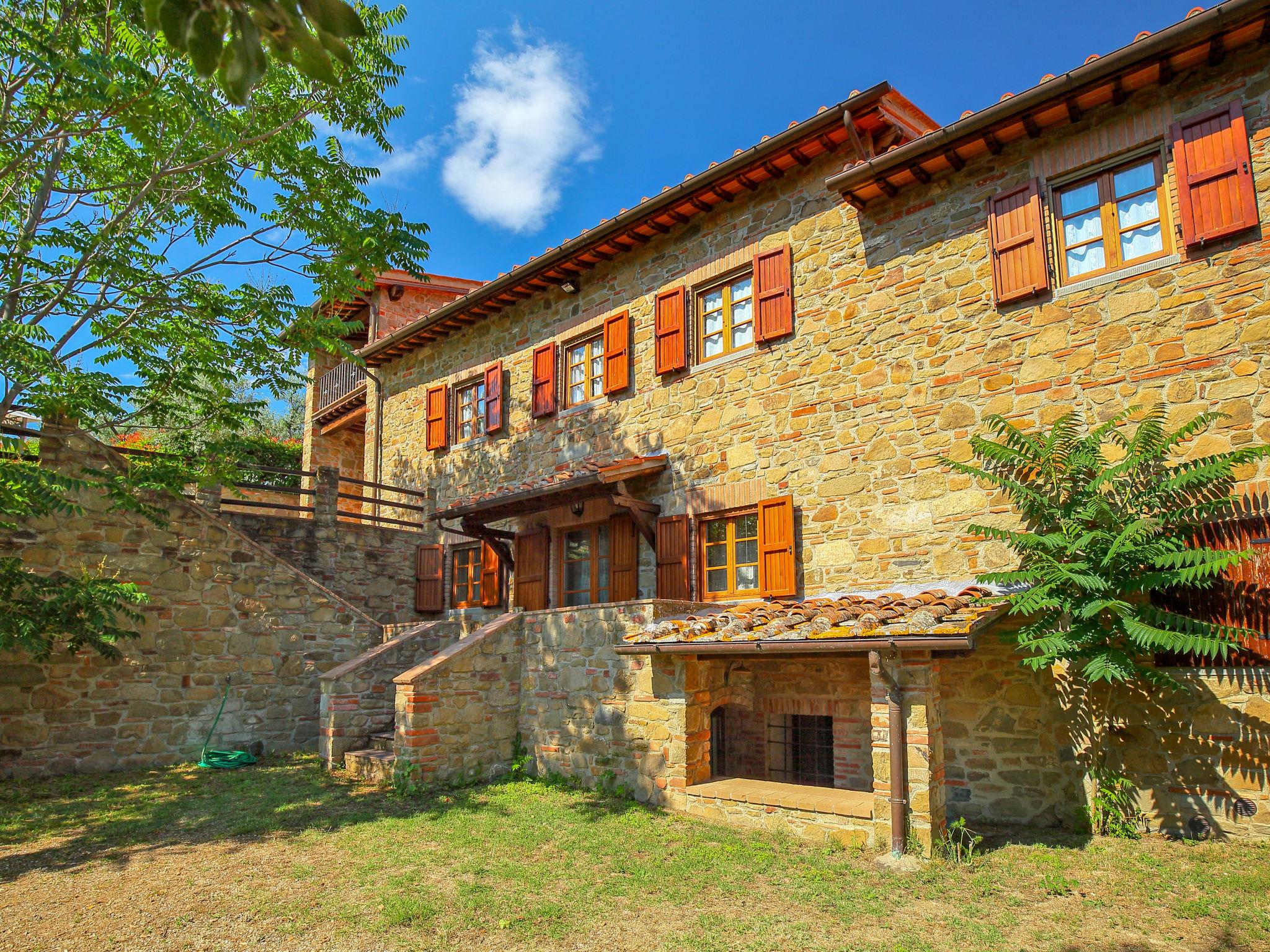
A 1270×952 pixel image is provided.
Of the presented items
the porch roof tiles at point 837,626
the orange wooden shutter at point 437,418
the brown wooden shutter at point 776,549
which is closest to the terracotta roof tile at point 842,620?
the porch roof tiles at point 837,626

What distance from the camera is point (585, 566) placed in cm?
1149

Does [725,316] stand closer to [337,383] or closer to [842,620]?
[842,620]

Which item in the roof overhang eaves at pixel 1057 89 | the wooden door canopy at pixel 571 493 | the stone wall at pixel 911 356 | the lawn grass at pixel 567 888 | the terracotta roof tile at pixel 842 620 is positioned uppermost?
the roof overhang eaves at pixel 1057 89

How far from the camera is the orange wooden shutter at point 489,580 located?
41.8 feet

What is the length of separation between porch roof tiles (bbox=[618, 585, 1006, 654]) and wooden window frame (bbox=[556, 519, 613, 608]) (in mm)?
2666

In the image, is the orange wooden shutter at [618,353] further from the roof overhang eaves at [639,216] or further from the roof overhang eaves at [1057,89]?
the roof overhang eaves at [1057,89]

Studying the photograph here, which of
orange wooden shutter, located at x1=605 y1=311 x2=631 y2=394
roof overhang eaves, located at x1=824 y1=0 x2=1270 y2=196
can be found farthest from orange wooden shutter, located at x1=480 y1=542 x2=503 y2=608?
roof overhang eaves, located at x1=824 y1=0 x2=1270 y2=196

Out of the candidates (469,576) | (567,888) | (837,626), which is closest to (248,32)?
(567,888)

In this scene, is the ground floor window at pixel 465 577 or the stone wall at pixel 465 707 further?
the ground floor window at pixel 465 577

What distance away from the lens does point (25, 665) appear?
9164 millimetres

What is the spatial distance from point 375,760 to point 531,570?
3.76 meters

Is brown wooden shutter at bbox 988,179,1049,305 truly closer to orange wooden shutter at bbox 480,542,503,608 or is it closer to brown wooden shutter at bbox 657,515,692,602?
brown wooden shutter at bbox 657,515,692,602

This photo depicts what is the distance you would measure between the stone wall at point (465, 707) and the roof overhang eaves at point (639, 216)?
5224 mm

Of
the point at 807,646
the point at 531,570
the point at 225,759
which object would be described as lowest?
the point at 225,759
